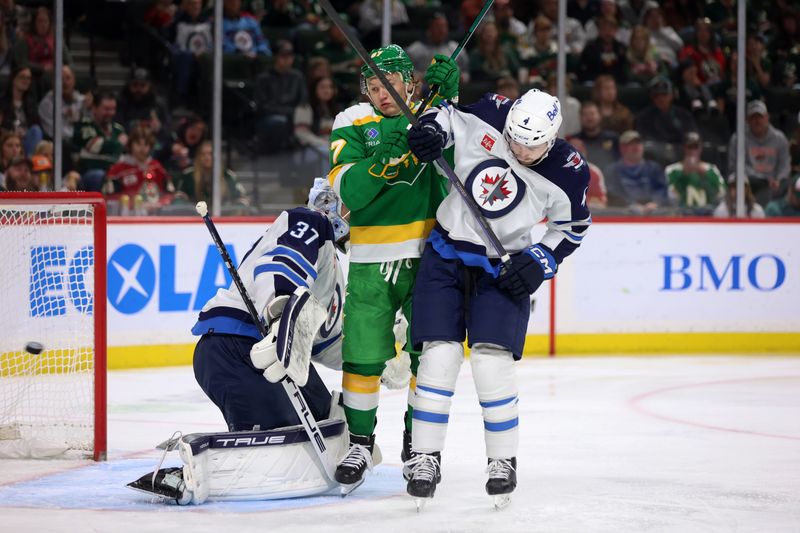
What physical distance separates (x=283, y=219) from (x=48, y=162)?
3147 mm

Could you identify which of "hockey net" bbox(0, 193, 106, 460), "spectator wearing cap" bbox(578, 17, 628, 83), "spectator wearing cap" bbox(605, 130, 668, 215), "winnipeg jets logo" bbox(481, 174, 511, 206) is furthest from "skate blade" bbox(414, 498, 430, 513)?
"spectator wearing cap" bbox(578, 17, 628, 83)

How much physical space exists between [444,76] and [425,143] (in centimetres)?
36

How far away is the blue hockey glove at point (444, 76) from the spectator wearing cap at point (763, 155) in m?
4.16

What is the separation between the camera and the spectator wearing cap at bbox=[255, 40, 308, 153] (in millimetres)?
7152

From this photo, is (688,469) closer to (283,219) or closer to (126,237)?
(283,219)

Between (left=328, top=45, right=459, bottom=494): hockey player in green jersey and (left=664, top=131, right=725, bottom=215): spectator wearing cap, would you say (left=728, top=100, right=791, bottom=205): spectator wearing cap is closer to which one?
(left=664, top=131, right=725, bottom=215): spectator wearing cap

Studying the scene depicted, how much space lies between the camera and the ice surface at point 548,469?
327cm

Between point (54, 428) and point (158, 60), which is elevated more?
point (158, 60)

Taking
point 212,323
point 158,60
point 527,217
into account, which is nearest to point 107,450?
point 212,323

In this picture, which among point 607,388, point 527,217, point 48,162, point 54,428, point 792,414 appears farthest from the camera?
point 48,162

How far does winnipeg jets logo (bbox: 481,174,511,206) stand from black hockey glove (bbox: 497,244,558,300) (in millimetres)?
158

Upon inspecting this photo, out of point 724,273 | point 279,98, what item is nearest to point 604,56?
point 724,273

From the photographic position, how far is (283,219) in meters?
3.61

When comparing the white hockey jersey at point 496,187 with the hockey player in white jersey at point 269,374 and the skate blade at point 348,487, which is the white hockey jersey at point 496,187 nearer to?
the hockey player in white jersey at point 269,374
